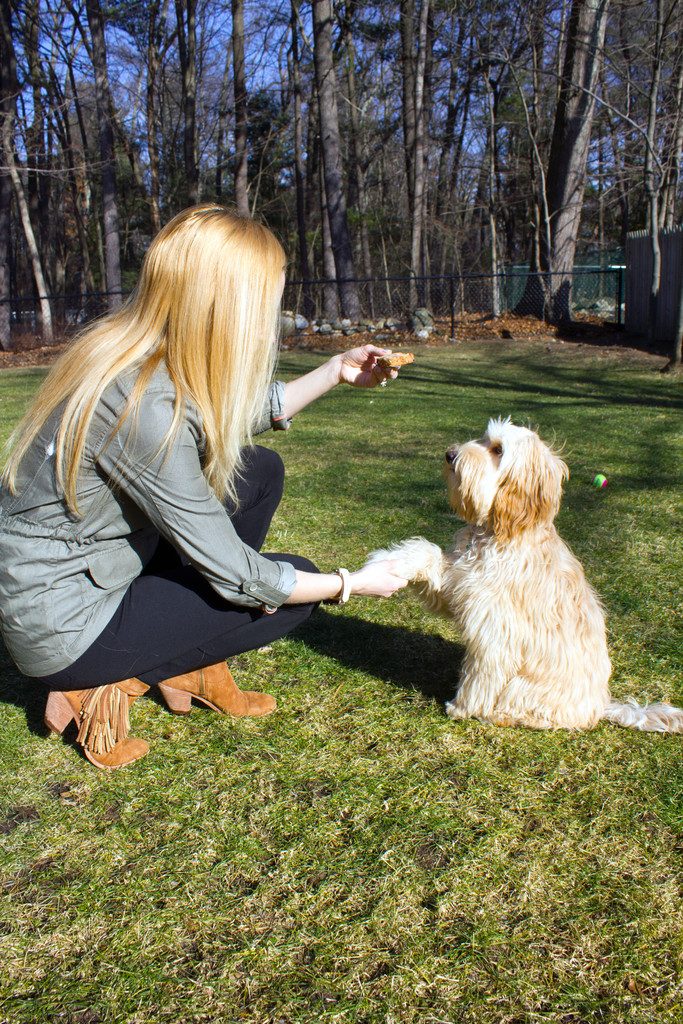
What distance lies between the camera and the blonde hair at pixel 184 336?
2.31 meters

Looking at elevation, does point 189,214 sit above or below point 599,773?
above

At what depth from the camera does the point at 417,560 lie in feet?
9.91

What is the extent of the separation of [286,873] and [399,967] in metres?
0.45

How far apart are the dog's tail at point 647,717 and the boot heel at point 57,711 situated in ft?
6.38

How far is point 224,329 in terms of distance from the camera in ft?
7.86

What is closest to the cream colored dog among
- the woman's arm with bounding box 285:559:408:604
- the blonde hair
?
the woman's arm with bounding box 285:559:408:604

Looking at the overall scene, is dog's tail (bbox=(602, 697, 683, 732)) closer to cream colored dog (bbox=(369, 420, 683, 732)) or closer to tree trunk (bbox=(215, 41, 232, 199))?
cream colored dog (bbox=(369, 420, 683, 732))

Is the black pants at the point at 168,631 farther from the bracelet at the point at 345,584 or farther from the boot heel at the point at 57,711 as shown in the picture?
the bracelet at the point at 345,584

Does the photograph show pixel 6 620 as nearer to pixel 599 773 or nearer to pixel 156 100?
pixel 599 773

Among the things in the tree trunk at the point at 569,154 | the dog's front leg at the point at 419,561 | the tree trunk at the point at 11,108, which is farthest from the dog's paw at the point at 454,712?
→ the tree trunk at the point at 11,108

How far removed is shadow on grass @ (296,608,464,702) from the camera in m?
3.38

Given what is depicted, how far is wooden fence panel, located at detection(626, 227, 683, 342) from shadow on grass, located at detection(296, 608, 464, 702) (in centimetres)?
1257

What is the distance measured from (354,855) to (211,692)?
0.94m

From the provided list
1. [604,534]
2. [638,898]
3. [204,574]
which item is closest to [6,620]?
[204,574]
